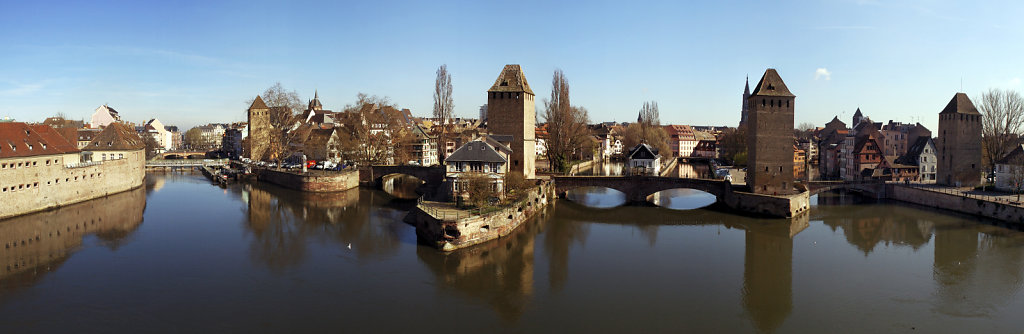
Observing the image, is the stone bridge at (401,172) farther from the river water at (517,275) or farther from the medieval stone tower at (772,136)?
the medieval stone tower at (772,136)

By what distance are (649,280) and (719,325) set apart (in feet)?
13.4

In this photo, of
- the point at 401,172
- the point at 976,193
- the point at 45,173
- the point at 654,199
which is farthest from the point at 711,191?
the point at 45,173

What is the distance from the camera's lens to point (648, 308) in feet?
53.9

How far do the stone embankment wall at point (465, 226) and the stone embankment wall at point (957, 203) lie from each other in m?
24.5

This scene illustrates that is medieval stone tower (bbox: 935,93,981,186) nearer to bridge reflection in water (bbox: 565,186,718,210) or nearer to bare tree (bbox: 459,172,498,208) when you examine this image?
bridge reflection in water (bbox: 565,186,718,210)

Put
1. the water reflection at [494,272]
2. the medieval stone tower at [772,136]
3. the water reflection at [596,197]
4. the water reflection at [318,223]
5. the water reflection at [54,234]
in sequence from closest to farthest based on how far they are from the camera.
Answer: the water reflection at [494,272], the water reflection at [54,234], the water reflection at [318,223], the medieval stone tower at [772,136], the water reflection at [596,197]

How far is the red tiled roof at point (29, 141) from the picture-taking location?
28797 millimetres

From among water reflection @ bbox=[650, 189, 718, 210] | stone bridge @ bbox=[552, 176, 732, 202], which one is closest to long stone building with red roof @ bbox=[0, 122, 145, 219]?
stone bridge @ bbox=[552, 176, 732, 202]

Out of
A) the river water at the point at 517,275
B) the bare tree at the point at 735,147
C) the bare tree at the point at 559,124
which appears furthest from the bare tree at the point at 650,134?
the river water at the point at 517,275

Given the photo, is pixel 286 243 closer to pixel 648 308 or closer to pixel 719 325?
pixel 648 308

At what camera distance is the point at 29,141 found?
30.8 metres

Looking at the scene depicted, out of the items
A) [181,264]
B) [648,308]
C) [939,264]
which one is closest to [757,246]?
[939,264]

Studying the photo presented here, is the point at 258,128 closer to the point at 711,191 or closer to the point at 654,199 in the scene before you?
the point at 654,199

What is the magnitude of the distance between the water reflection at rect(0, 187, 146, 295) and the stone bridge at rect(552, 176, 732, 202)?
2484 cm
